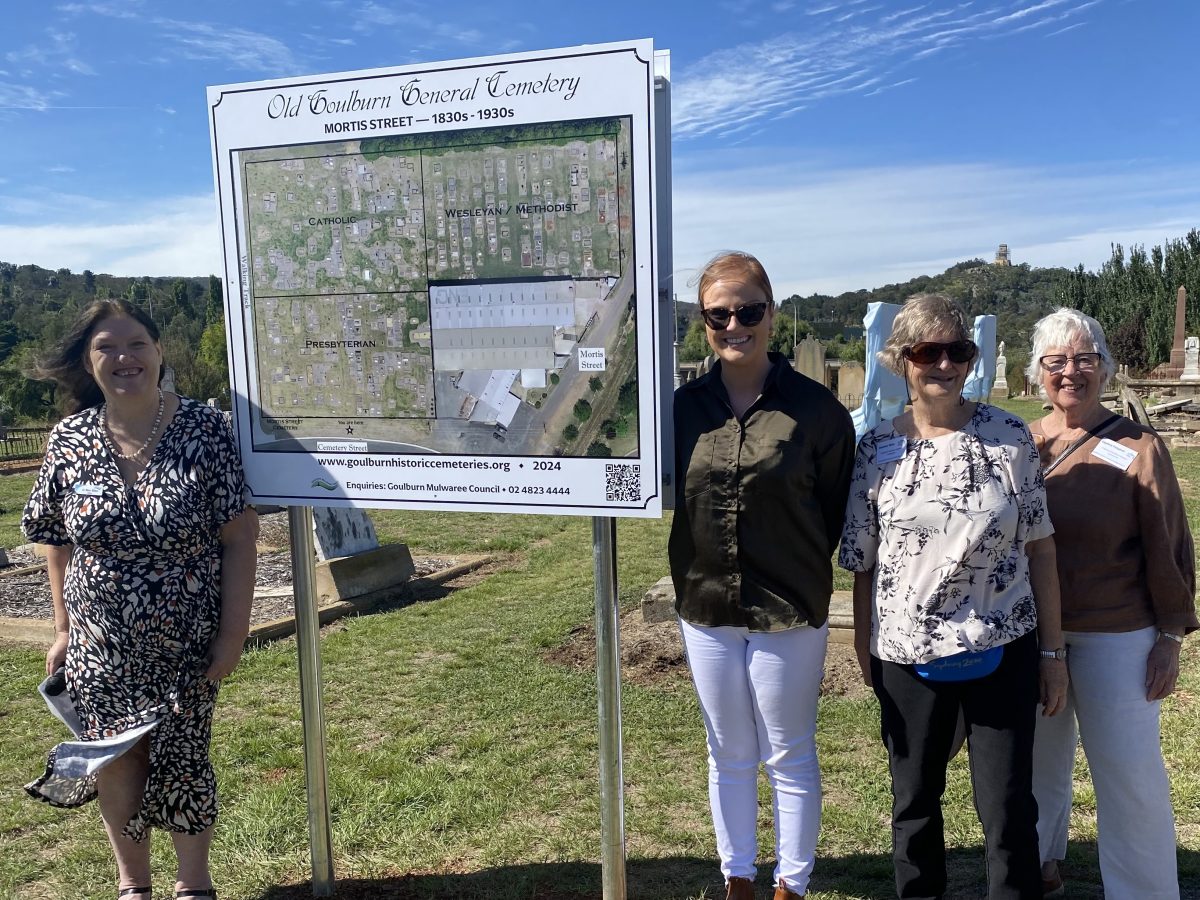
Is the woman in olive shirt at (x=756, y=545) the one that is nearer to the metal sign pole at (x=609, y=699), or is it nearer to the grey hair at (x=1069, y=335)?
the metal sign pole at (x=609, y=699)

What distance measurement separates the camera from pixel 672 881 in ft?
10.9

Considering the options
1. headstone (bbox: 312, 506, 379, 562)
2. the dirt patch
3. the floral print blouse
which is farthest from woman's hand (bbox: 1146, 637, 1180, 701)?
headstone (bbox: 312, 506, 379, 562)

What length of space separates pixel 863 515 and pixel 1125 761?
41.8 inches

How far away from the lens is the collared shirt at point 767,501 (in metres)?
2.63

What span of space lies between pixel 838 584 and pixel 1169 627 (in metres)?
5.01

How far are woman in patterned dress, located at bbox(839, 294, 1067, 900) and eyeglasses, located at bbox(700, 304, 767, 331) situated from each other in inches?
15.2

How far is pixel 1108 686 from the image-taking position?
2.68 meters

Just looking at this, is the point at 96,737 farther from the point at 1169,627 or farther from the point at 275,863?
the point at 1169,627

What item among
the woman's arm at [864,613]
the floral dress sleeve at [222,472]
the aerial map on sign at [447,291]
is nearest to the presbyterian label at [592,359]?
the aerial map on sign at [447,291]

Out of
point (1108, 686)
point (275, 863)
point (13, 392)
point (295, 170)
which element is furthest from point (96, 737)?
point (13, 392)

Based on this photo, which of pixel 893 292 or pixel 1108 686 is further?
pixel 893 292

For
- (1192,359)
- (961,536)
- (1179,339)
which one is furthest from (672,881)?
(1179,339)

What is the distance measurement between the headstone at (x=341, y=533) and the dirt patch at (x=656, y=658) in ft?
7.73

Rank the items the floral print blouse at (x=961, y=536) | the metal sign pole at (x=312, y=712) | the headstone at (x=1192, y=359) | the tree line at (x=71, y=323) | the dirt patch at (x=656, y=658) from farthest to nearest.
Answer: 1. the headstone at (x=1192, y=359)
2. the tree line at (x=71, y=323)
3. the dirt patch at (x=656, y=658)
4. the metal sign pole at (x=312, y=712)
5. the floral print blouse at (x=961, y=536)
